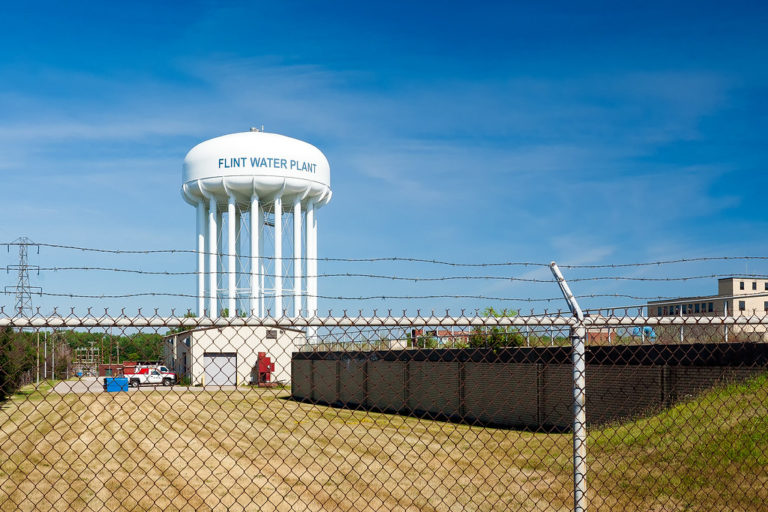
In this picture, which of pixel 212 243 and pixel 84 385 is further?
pixel 212 243

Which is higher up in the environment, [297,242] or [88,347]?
[297,242]

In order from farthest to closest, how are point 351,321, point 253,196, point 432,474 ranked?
point 253,196 < point 432,474 < point 351,321

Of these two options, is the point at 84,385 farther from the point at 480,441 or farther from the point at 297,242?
the point at 297,242

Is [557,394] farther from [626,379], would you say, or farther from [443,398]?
[443,398]

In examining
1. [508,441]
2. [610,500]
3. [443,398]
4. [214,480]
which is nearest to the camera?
[610,500]

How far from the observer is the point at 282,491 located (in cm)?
1027

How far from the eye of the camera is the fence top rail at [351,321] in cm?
466

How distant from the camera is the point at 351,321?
5086 mm

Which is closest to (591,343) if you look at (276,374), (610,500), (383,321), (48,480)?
(610,500)

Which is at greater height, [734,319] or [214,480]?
[734,319]

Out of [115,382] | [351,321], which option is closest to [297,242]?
[115,382]

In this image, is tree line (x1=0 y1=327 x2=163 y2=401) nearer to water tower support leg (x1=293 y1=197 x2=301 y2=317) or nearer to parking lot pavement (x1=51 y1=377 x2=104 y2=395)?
parking lot pavement (x1=51 y1=377 x2=104 y2=395)

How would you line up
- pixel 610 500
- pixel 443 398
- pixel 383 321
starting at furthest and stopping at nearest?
pixel 443 398, pixel 610 500, pixel 383 321

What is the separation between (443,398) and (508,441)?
7.65 meters
